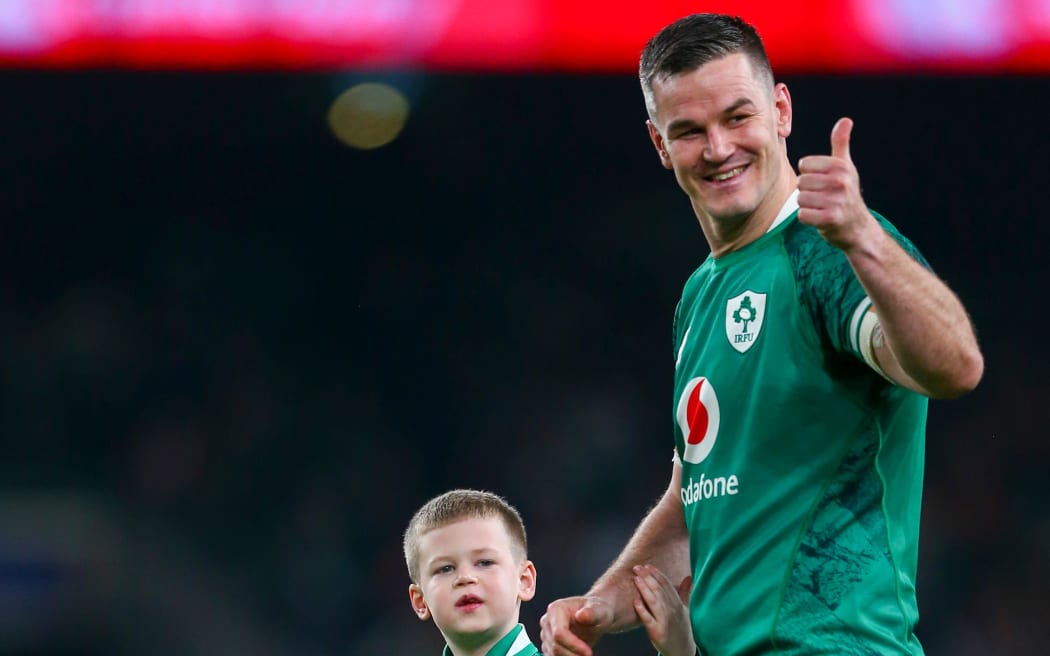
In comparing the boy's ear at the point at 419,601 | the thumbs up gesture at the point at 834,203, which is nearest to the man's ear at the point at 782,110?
the thumbs up gesture at the point at 834,203

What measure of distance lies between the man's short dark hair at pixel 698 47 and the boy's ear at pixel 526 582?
1.47 metres

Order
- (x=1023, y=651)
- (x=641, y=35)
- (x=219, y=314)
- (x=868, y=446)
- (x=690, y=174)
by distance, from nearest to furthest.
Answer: (x=868, y=446)
(x=690, y=174)
(x=641, y=35)
(x=1023, y=651)
(x=219, y=314)

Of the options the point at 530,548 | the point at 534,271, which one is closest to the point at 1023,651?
the point at 530,548

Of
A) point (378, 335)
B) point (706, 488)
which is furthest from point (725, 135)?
point (378, 335)

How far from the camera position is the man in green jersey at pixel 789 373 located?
2.08 meters

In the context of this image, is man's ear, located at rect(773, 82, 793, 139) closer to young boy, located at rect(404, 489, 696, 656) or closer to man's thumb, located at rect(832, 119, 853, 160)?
man's thumb, located at rect(832, 119, 853, 160)

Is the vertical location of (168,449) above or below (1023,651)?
above

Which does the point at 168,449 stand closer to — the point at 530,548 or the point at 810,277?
the point at 530,548

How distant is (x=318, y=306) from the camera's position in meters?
9.43

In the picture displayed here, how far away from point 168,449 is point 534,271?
276 cm

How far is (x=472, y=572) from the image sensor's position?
3596mm

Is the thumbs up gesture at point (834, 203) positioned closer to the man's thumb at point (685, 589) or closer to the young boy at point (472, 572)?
the man's thumb at point (685, 589)

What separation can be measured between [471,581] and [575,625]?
679mm

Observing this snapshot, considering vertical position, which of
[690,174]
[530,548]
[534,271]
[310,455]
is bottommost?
[690,174]
